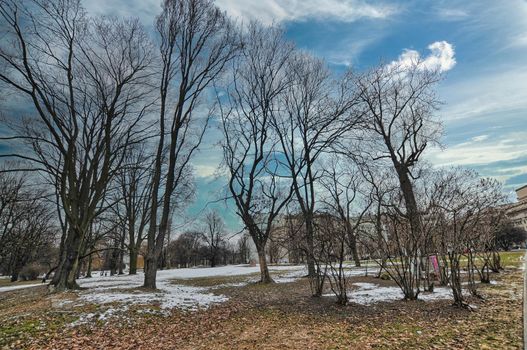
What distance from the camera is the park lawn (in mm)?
5191

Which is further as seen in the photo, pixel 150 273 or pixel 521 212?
pixel 521 212

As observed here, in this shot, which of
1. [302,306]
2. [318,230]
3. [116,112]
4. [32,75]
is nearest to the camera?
[302,306]

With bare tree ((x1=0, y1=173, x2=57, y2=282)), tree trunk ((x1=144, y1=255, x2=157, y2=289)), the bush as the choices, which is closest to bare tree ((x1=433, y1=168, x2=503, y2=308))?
→ tree trunk ((x1=144, y1=255, x2=157, y2=289))

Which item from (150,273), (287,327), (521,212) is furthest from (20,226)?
(521,212)

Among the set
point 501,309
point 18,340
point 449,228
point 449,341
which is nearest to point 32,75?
point 18,340

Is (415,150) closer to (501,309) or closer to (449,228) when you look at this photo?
(449,228)

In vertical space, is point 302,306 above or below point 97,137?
below

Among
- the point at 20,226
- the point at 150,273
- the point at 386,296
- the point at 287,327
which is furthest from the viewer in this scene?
the point at 20,226

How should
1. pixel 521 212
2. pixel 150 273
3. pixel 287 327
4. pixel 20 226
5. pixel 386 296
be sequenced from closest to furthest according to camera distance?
pixel 287 327 < pixel 386 296 < pixel 150 273 < pixel 20 226 < pixel 521 212

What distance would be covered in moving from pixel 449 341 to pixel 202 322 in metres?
5.10

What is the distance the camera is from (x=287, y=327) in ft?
20.9

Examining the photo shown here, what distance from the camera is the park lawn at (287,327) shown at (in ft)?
17.0

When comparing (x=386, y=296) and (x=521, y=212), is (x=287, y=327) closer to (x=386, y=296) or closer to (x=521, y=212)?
(x=386, y=296)

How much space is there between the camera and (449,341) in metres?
5.06
